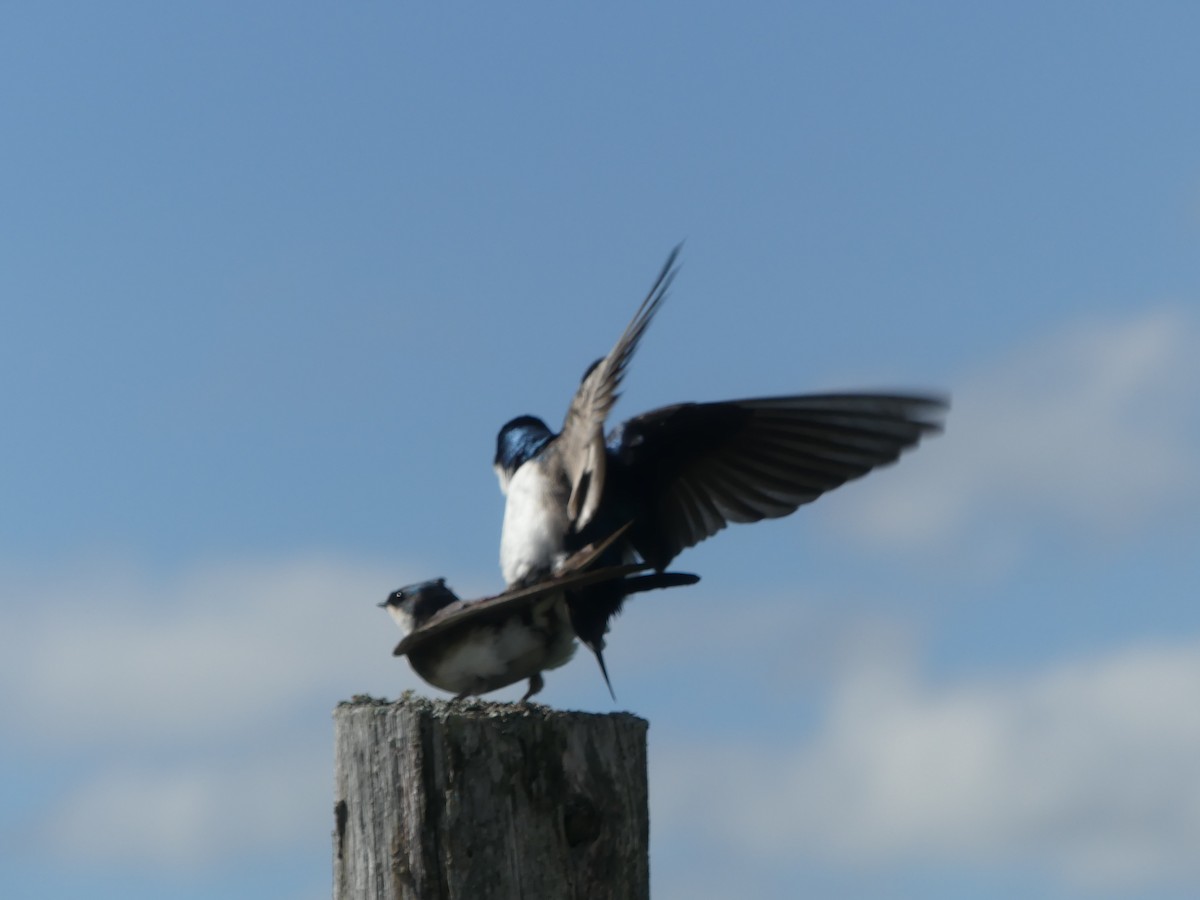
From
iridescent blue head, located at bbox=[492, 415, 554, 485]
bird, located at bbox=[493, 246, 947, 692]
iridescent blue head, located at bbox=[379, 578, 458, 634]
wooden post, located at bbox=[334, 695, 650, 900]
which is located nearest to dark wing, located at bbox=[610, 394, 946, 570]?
bird, located at bbox=[493, 246, 947, 692]

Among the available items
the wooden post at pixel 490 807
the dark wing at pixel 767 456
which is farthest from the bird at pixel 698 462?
the wooden post at pixel 490 807

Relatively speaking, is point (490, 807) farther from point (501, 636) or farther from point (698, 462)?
point (698, 462)

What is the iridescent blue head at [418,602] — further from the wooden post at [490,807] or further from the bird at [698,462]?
the wooden post at [490,807]

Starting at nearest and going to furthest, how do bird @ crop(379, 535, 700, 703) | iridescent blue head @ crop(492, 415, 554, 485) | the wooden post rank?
1. the wooden post
2. bird @ crop(379, 535, 700, 703)
3. iridescent blue head @ crop(492, 415, 554, 485)

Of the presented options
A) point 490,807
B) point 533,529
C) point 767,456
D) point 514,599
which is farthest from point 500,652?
point 767,456

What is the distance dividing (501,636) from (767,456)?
1.41m

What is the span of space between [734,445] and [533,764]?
2111mm

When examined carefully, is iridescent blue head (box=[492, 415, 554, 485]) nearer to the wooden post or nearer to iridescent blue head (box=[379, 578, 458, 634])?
iridescent blue head (box=[379, 578, 458, 634])

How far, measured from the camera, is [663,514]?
17.4 feet

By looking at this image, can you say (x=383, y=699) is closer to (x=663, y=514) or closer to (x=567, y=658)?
(x=567, y=658)

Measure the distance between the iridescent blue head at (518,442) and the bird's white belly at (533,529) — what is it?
14.8 inches

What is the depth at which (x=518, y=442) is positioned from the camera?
17.2ft

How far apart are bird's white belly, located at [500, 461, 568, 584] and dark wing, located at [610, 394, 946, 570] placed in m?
0.54

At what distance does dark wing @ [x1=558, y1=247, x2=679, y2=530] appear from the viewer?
441 centimetres
